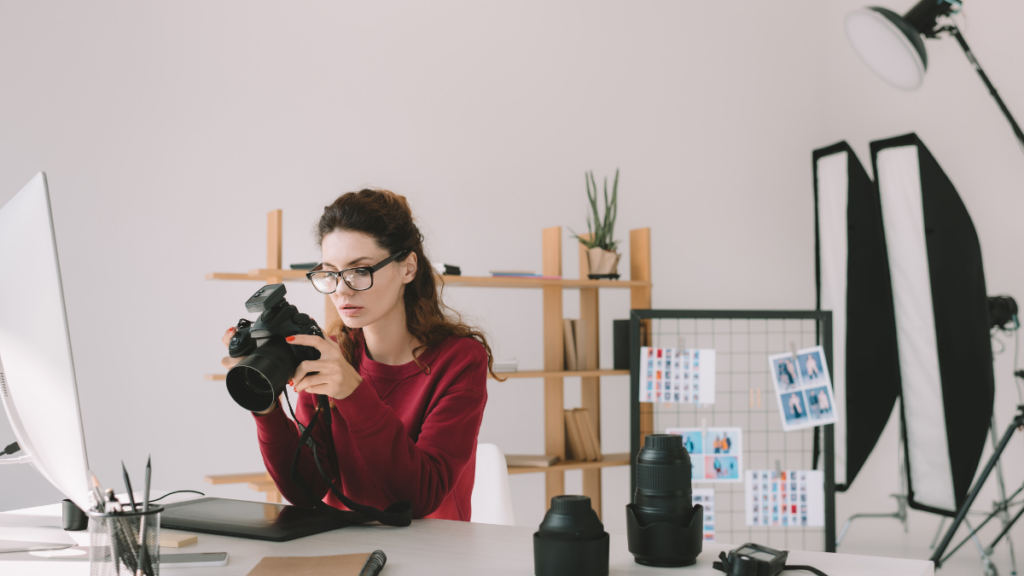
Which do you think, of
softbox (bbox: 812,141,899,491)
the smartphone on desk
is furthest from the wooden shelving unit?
the smartphone on desk

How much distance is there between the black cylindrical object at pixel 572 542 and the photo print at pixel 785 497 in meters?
2.17

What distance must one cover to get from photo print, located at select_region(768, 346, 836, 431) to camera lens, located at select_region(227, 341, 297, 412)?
7.16 ft

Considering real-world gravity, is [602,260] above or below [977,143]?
below

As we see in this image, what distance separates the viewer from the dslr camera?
970mm

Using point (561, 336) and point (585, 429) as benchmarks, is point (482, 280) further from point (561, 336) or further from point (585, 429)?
point (585, 429)

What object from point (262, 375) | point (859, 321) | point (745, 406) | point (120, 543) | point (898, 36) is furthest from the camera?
point (745, 406)

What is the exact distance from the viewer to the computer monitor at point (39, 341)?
77 centimetres

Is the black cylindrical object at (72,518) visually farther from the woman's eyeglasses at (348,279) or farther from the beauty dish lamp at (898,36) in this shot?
the beauty dish lamp at (898,36)

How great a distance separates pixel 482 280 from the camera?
2.82 meters

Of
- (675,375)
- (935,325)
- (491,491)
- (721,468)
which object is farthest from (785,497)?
(491,491)

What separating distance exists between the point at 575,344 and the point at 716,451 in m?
0.68

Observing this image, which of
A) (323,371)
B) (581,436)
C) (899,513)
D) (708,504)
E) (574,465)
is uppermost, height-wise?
(323,371)

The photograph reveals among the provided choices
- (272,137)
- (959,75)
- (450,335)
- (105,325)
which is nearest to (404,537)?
(450,335)

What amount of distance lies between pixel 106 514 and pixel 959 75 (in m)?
4.07
